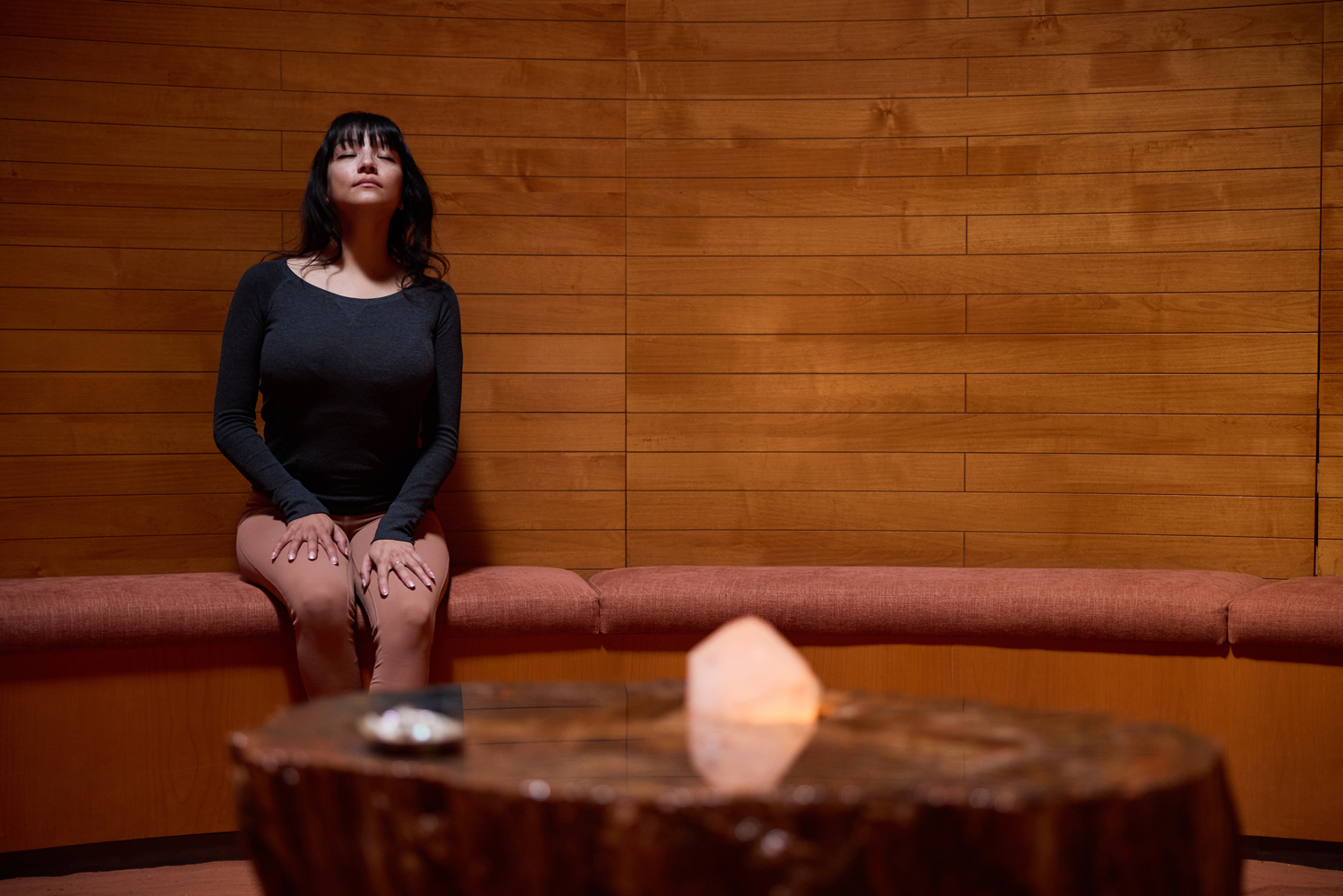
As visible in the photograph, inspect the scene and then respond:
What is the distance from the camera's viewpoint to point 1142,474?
10.5 feet

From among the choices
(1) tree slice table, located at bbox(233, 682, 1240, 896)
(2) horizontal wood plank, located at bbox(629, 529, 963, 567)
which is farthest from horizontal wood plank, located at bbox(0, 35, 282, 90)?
(1) tree slice table, located at bbox(233, 682, 1240, 896)

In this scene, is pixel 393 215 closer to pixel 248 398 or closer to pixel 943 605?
pixel 248 398

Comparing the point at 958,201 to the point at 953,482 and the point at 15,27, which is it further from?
the point at 15,27

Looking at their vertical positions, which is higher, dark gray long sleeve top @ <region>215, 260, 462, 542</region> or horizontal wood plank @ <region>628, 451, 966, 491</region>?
dark gray long sleeve top @ <region>215, 260, 462, 542</region>

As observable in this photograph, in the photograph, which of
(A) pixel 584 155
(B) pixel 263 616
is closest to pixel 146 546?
(B) pixel 263 616

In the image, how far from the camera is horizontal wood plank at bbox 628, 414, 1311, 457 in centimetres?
317

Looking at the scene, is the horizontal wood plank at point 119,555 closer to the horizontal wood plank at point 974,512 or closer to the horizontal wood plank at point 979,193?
the horizontal wood plank at point 974,512

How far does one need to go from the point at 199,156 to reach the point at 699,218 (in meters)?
1.50

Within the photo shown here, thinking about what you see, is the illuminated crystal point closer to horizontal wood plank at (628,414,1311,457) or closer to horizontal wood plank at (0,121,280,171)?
horizontal wood plank at (628,414,1311,457)

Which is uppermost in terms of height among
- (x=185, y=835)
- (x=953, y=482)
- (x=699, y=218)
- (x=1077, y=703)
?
(x=699, y=218)

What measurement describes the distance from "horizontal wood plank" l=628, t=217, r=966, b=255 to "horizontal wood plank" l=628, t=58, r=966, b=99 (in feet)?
1.25

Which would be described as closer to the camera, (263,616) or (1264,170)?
(263,616)

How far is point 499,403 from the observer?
3.27 m

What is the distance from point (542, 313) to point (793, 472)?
92 centimetres
